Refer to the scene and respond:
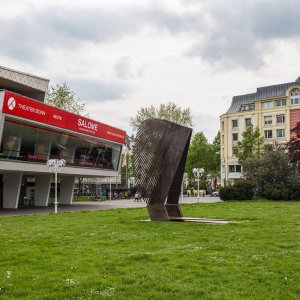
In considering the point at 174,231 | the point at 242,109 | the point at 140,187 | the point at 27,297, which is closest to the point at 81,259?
the point at 27,297

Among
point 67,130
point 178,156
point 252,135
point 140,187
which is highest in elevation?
point 252,135

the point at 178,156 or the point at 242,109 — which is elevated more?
the point at 242,109

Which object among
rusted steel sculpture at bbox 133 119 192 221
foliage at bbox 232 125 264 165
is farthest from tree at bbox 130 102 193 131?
rusted steel sculpture at bbox 133 119 192 221

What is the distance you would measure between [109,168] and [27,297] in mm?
44025

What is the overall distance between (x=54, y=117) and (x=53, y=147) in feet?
11.2

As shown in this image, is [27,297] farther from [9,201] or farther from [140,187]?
[9,201]

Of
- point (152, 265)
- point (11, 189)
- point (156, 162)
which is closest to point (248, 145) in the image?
point (11, 189)

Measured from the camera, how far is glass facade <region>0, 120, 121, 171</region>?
35.6 metres

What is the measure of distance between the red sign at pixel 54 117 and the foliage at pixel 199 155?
43804 mm

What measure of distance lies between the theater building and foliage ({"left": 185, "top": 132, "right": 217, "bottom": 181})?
43289 mm

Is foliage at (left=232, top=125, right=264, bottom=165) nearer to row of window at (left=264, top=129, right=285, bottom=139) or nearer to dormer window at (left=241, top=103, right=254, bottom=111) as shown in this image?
row of window at (left=264, top=129, right=285, bottom=139)

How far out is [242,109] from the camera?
9850 centimetres

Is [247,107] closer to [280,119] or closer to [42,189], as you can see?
[280,119]

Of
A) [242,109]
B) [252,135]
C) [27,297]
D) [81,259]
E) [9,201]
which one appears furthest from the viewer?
[242,109]
